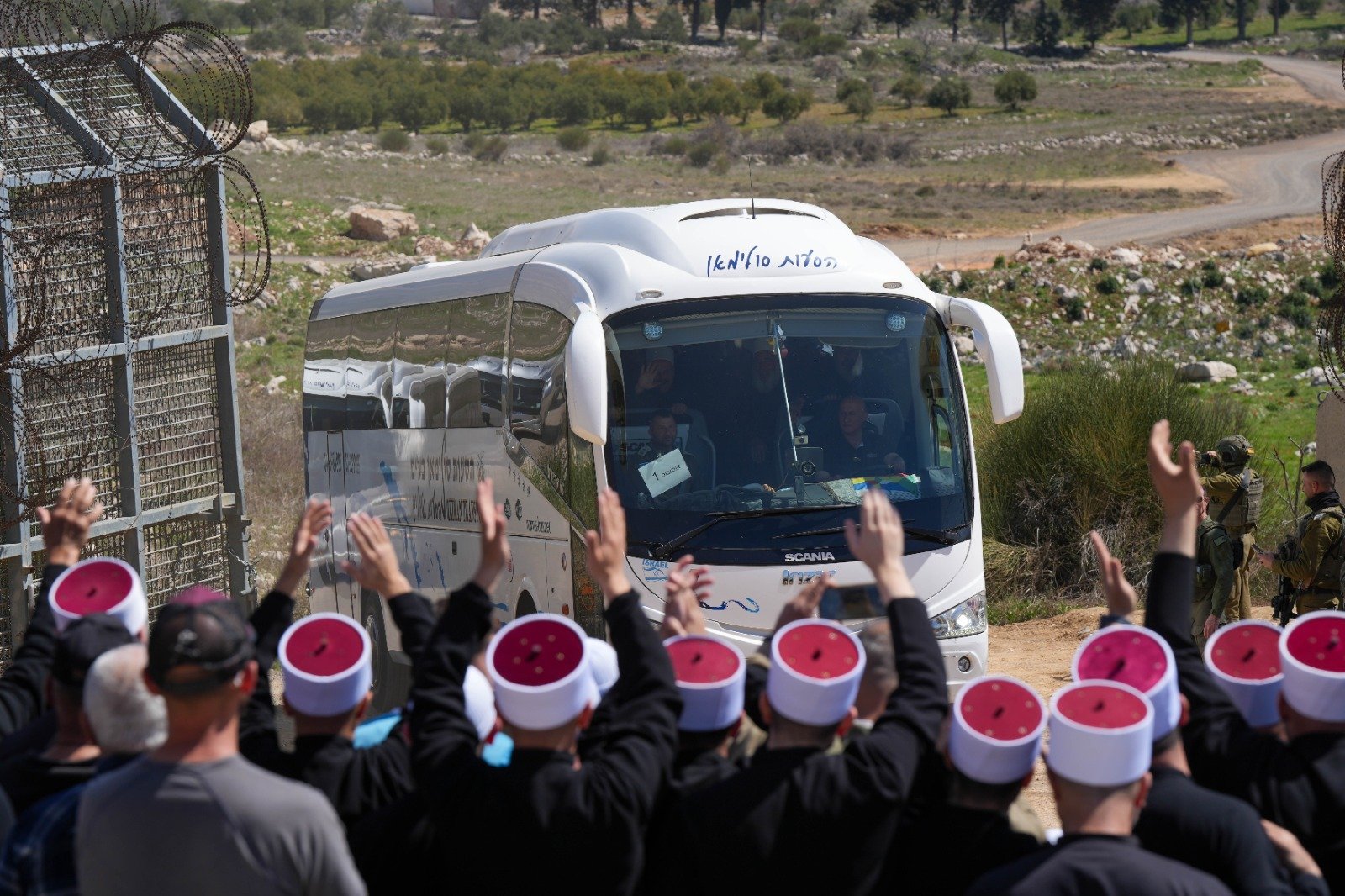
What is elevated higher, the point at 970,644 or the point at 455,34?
the point at 455,34

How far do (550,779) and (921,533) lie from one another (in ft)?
18.6

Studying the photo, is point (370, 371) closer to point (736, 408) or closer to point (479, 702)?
point (736, 408)

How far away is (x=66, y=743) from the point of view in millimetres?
4117

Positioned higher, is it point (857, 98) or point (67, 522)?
point (857, 98)

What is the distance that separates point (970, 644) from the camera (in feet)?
30.3

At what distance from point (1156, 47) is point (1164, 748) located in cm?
12237

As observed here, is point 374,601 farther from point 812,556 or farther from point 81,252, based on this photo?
point 812,556

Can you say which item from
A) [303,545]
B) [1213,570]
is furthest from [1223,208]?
[303,545]

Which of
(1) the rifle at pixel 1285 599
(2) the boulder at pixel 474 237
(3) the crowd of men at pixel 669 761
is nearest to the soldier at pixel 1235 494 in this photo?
(1) the rifle at pixel 1285 599

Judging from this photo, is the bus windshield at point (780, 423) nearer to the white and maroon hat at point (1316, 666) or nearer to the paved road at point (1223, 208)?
the white and maroon hat at point (1316, 666)

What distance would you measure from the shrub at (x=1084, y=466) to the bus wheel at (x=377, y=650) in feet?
20.8

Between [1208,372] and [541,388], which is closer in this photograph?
[541,388]

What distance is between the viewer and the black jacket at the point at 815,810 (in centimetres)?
390

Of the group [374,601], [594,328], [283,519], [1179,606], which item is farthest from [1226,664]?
[283,519]
